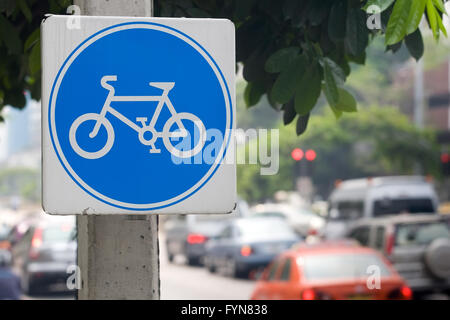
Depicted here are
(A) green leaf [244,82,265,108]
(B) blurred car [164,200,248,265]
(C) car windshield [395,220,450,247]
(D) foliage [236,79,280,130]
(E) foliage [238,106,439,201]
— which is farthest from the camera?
(E) foliage [238,106,439,201]

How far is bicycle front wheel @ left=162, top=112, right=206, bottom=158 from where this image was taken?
296 centimetres

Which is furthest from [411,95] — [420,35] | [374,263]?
[420,35]

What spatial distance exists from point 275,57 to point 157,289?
3.94ft

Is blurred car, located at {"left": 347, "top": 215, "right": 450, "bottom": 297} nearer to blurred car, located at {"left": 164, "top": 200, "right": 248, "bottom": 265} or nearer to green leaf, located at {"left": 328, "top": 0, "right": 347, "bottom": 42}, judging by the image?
green leaf, located at {"left": 328, "top": 0, "right": 347, "bottom": 42}

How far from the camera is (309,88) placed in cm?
384

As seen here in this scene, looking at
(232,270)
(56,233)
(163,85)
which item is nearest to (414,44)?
(163,85)

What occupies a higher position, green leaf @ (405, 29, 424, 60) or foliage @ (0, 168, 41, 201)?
foliage @ (0, 168, 41, 201)

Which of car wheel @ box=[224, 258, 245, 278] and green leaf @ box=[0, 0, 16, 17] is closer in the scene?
green leaf @ box=[0, 0, 16, 17]

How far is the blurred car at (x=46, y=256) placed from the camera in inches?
771

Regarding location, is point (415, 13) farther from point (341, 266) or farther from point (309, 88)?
point (341, 266)

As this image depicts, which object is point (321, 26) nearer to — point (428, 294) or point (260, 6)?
point (260, 6)

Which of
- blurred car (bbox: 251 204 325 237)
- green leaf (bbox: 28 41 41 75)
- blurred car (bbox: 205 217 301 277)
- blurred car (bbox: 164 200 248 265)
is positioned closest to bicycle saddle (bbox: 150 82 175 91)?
green leaf (bbox: 28 41 41 75)

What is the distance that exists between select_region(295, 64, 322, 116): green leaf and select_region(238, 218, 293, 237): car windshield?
19.4 metres

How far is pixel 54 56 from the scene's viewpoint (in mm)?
3006
